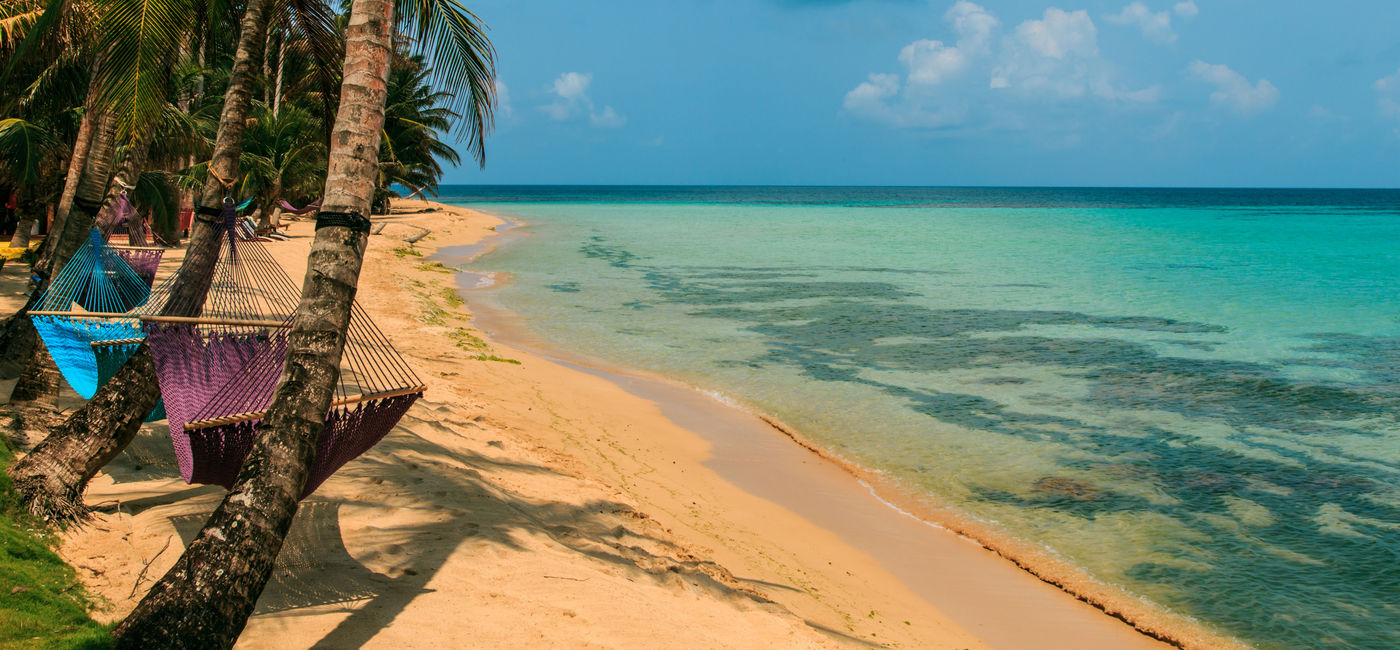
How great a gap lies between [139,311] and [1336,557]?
822cm

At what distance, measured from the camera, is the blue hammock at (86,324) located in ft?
16.4

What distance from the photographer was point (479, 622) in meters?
3.55

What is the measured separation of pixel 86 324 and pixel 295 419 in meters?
3.08

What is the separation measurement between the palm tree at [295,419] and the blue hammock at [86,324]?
1.97 m

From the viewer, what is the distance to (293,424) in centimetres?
312

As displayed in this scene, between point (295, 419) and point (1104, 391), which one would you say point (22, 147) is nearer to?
point (295, 419)

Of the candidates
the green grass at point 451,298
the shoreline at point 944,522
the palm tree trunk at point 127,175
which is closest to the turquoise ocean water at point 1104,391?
the shoreline at point 944,522

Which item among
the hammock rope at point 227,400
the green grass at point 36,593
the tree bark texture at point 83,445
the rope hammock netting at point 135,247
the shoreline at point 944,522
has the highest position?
the rope hammock netting at point 135,247

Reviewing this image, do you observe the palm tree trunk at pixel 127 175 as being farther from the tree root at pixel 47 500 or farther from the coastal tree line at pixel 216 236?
the tree root at pixel 47 500

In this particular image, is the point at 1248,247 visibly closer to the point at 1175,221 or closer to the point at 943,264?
the point at 943,264

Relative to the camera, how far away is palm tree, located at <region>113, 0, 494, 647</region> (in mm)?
2820

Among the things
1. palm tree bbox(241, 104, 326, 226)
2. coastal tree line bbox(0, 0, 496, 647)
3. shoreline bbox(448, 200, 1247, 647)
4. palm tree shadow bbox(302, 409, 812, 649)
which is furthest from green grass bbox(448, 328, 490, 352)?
palm tree bbox(241, 104, 326, 226)

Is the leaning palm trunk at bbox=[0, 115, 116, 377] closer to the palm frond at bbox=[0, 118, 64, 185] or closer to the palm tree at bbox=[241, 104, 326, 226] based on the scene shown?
the palm frond at bbox=[0, 118, 64, 185]

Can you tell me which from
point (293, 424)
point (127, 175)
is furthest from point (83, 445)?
point (127, 175)
